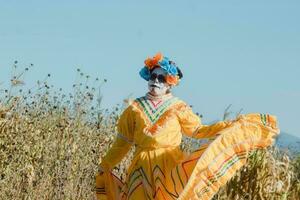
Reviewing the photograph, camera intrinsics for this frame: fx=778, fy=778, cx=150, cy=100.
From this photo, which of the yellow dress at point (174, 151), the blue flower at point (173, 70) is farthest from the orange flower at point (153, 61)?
the yellow dress at point (174, 151)

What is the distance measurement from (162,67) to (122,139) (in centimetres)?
60

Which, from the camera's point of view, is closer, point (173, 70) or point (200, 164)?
point (200, 164)

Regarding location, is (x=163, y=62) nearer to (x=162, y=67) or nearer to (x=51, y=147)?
(x=162, y=67)

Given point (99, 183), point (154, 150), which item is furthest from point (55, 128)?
point (154, 150)

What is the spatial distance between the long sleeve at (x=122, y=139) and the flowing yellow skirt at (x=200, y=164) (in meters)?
0.25

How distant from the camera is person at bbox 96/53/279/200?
5.04 metres

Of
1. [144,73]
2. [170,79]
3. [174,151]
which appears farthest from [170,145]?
[144,73]

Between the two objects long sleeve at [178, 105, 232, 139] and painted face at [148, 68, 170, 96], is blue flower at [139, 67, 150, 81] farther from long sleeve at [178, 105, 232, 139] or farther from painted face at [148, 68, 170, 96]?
long sleeve at [178, 105, 232, 139]

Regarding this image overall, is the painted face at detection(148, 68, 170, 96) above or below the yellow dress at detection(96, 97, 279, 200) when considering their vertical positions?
above

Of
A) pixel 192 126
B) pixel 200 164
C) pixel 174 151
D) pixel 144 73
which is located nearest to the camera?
pixel 200 164

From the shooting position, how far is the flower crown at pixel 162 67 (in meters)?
5.51

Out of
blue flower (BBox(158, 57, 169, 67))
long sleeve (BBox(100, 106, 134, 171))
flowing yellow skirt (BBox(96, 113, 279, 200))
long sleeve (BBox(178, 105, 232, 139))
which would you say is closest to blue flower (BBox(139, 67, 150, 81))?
blue flower (BBox(158, 57, 169, 67))

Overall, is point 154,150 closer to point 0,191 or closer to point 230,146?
point 230,146

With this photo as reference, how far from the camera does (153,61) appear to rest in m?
5.56
